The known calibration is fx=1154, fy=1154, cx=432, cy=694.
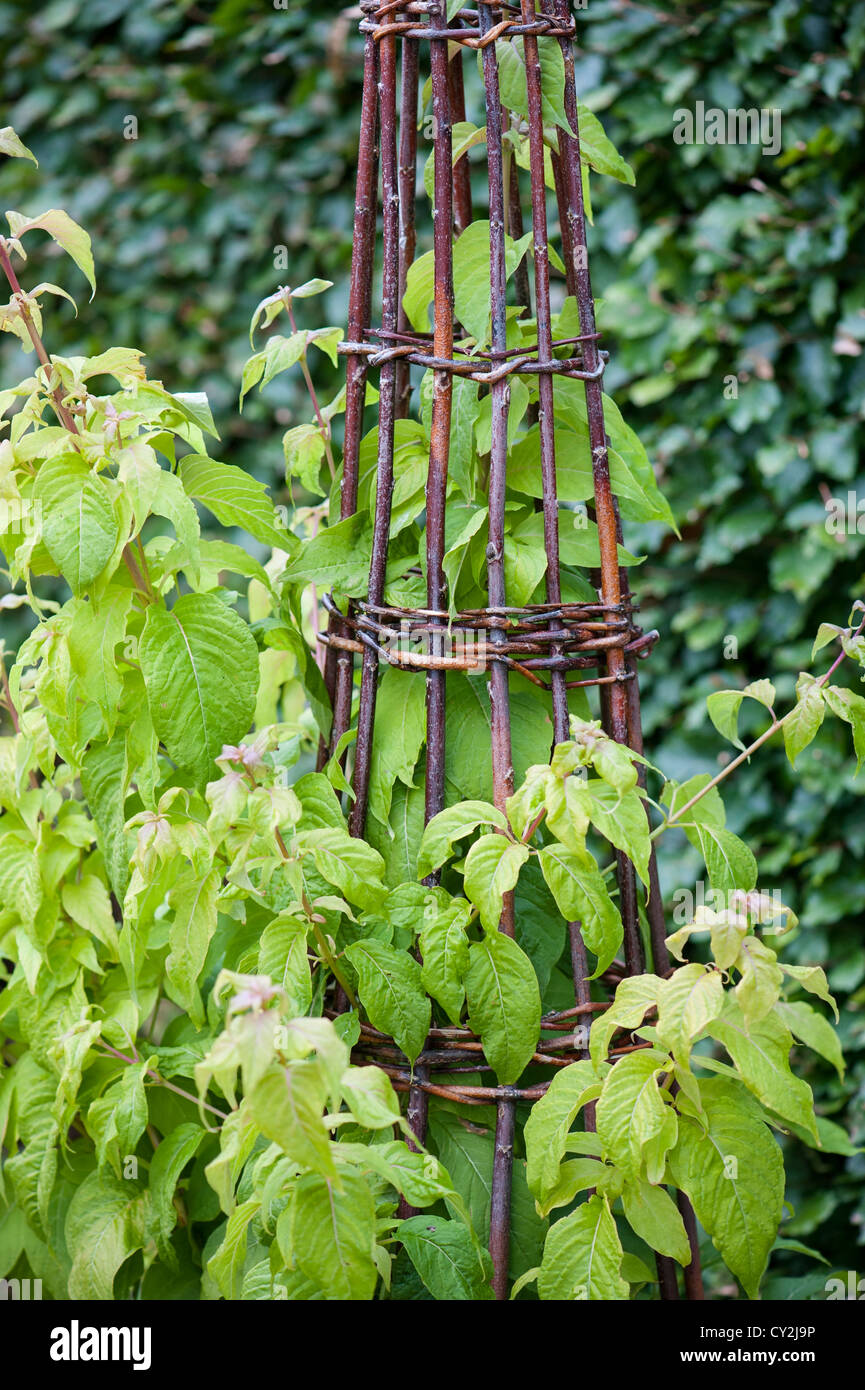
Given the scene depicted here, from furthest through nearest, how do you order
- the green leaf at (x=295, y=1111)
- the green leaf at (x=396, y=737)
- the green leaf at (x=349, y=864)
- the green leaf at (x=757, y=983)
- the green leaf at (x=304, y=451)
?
the green leaf at (x=304, y=451), the green leaf at (x=396, y=737), the green leaf at (x=349, y=864), the green leaf at (x=757, y=983), the green leaf at (x=295, y=1111)

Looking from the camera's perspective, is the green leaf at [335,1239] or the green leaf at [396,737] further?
the green leaf at [396,737]

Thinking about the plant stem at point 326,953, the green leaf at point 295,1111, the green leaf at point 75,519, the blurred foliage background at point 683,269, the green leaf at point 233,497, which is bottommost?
the green leaf at point 295,1111

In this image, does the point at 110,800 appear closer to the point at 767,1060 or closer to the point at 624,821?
the point at 624,821

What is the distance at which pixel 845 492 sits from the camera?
6.47 feet

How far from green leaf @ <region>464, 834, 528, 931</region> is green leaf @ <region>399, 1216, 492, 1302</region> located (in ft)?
0.74

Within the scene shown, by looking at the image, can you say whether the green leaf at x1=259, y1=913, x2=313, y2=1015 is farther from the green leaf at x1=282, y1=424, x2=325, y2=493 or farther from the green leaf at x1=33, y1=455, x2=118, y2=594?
the green leaf at x1=282, y1=424, x2=325, y2=493

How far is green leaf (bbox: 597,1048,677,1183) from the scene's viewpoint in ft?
2.65

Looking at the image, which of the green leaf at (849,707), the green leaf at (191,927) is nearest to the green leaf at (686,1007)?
the green leaf at (849,707)

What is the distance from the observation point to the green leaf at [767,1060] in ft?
2.71

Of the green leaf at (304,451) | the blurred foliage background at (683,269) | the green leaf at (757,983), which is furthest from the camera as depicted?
the blurred foliage background at (683,269)

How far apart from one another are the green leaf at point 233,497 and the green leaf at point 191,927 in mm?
284

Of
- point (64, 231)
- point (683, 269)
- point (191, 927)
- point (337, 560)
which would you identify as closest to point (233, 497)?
point (337, 560)

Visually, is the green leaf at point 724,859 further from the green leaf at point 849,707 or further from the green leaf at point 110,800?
the green leaf at point 110,800

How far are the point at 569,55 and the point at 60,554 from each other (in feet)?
1.88
